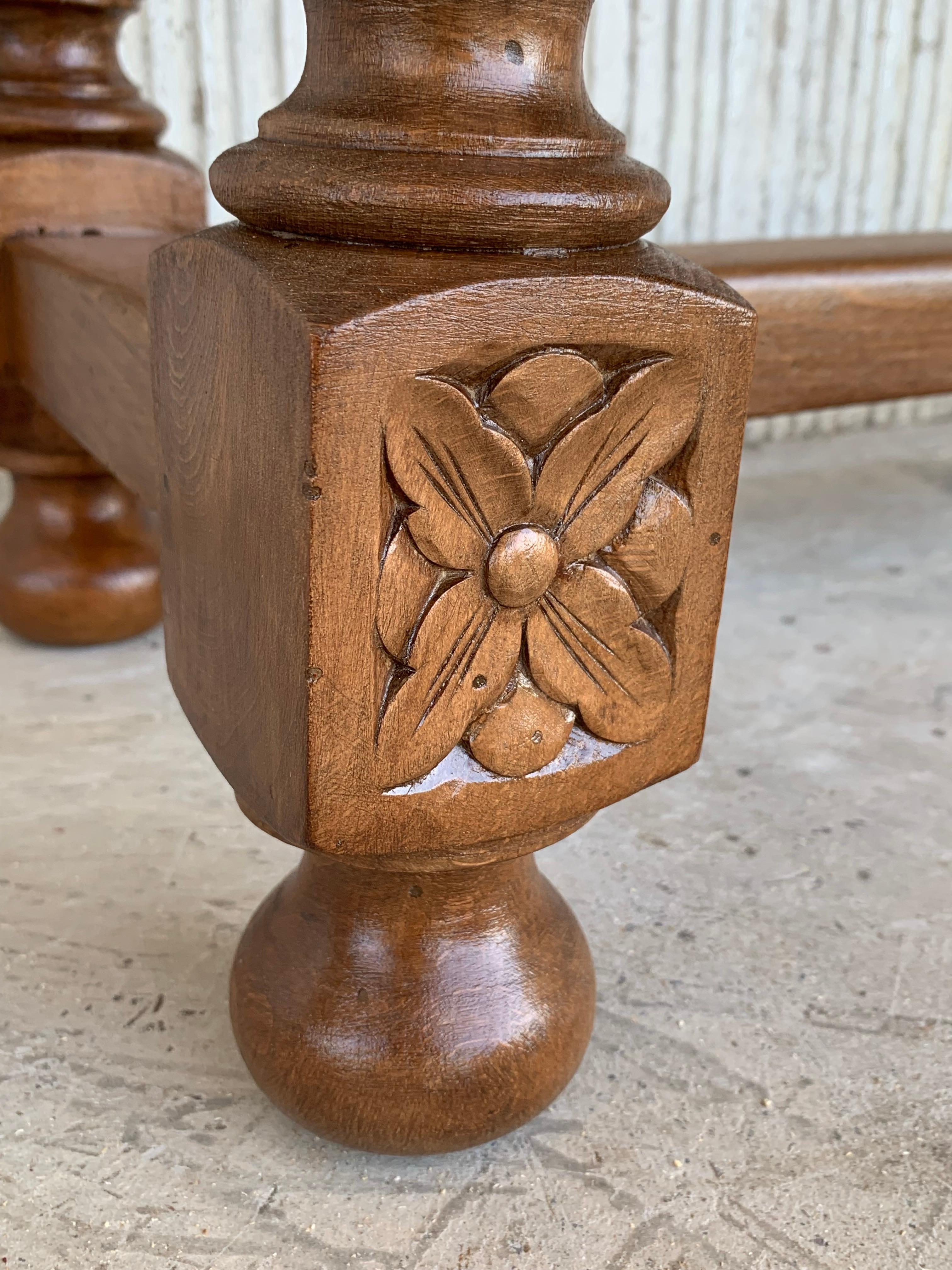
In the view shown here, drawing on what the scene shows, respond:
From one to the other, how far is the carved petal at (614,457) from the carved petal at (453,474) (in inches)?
0.8

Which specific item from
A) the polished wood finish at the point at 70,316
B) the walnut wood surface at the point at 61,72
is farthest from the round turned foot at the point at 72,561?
the walnut wood surface at the point at 61,72

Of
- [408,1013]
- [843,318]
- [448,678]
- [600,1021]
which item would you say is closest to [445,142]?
[448,678]

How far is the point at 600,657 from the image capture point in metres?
0.65

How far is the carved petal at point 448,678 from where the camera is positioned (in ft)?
1.98

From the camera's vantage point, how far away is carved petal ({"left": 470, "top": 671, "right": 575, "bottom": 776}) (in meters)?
0.64

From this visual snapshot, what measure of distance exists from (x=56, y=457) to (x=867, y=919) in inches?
36.3

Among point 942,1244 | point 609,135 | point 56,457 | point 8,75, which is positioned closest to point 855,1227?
point 942,1244

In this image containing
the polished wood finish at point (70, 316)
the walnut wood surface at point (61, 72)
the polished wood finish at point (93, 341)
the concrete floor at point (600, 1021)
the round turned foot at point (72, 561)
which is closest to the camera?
the concrete floor at point (600, 1021)

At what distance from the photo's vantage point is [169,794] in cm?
114

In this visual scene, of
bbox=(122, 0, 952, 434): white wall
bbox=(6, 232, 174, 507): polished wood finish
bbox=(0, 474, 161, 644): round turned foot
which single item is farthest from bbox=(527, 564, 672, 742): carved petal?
bbox=(122, 0, 952, 434): white wall

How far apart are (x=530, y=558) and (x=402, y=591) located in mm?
64

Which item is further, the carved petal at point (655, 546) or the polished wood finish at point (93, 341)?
the polished wood finish at point (93, 341)

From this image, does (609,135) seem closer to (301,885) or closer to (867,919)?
(301,885)

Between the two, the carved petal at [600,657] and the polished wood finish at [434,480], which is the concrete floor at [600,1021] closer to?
the polished wood finish at [434,480]
